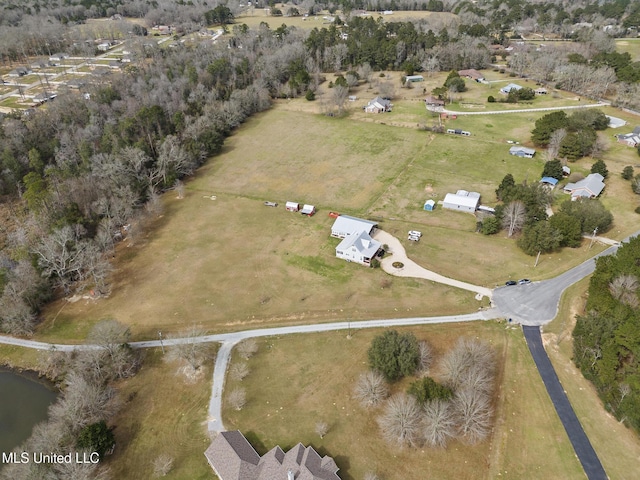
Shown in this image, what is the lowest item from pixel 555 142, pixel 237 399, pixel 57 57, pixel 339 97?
pixel 237 399

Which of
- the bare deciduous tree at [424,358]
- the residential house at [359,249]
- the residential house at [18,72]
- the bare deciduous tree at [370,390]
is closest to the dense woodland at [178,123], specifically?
the residential house at [18,72]

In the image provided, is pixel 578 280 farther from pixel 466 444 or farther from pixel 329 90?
pixel 329 90

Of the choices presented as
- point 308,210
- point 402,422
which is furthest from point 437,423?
point 308,210

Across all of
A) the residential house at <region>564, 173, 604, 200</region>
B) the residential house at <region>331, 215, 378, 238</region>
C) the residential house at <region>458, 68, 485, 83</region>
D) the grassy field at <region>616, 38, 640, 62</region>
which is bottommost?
the residential house at <region>331, 215, 378, 238</region>

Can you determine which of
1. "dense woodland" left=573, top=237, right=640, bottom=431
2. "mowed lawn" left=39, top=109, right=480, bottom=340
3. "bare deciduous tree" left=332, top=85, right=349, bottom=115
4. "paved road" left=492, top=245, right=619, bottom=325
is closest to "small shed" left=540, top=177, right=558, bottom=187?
"paved road" left=492, top=245, right=619, bottom=325

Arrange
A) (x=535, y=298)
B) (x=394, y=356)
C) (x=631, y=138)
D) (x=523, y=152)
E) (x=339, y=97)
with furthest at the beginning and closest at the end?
(x=339, y=97), (x=631, y=138), (x=523, y=152), (x=535, y=298), (x=394, y=356)

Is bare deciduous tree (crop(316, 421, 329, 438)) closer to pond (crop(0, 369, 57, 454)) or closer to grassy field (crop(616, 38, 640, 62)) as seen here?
pond (crop(0, 369, 57, 454))

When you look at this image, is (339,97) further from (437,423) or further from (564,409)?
(437,423)
